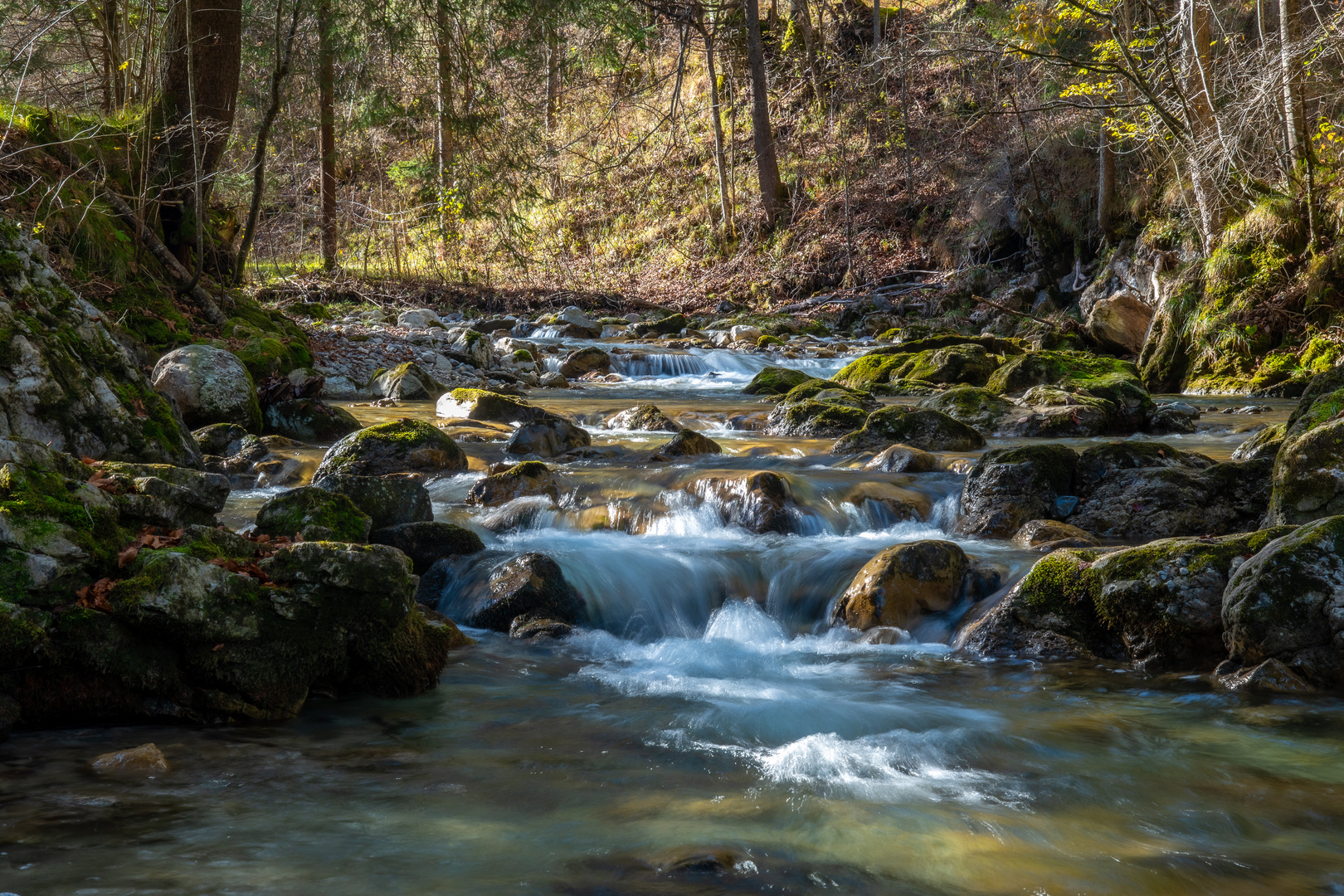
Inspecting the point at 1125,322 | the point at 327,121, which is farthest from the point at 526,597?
the point at 1125,322

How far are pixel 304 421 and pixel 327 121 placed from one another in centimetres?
543

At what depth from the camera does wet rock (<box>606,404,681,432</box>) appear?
11.1m

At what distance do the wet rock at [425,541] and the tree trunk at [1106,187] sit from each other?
15530 mm

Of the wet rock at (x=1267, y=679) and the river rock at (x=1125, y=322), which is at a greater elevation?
the river rock at (x=1125, y=322)

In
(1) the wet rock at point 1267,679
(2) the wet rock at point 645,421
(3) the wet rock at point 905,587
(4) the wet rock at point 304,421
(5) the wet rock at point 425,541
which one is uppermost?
(4) the wet rock at point 304,421

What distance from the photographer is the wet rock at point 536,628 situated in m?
5.26

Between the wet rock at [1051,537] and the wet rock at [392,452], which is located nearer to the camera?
the wet rock at [1051,537]

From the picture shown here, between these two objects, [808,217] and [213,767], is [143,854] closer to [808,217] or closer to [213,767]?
[213,767]

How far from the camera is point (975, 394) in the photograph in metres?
11.3

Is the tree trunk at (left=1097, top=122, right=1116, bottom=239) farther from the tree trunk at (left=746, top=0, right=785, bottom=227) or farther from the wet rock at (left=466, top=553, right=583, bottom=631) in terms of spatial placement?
the wet rock at (left=466, top=553, right=583, bottom=631)

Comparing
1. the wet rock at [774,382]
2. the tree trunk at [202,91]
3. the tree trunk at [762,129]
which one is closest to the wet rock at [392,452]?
the tree trunk at [202,91]

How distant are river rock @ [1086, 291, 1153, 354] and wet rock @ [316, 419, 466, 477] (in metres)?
11.7

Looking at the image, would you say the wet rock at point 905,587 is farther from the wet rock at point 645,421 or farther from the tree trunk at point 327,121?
the tree trunk at point 327,121

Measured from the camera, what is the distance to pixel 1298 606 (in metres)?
4.16
